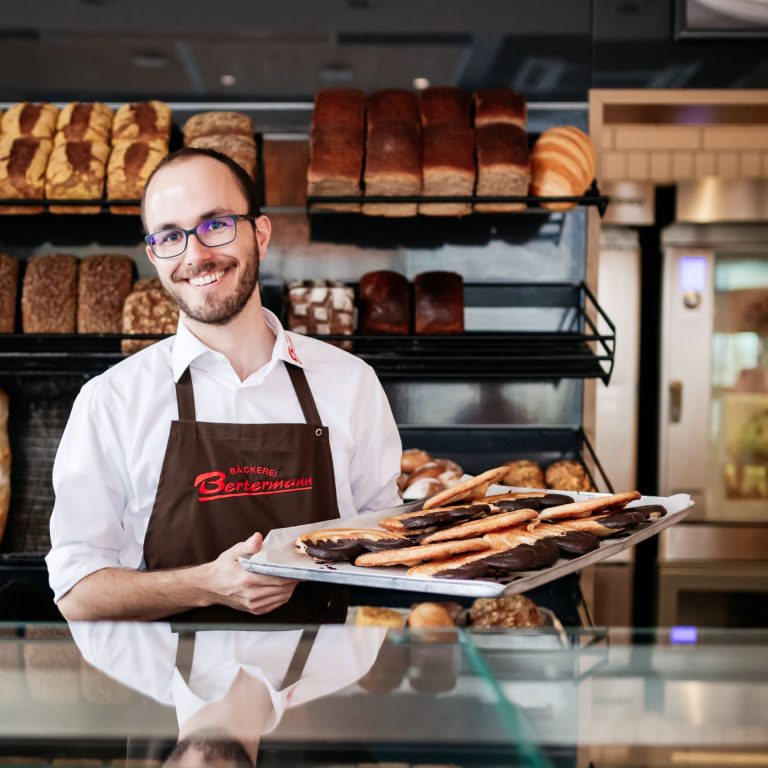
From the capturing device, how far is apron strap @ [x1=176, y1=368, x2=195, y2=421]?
5.32ft

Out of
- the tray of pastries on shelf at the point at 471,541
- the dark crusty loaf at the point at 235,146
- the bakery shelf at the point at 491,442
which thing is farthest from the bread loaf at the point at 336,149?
the tray of pastries on shelf at the point at 471,541

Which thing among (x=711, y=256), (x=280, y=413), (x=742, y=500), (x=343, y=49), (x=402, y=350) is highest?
(x=343, y=49)

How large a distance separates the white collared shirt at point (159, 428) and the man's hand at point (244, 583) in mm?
267

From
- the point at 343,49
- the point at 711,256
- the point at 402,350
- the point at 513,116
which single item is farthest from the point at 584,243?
the point at 711,256

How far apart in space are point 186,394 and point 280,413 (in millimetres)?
186

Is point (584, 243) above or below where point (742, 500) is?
above

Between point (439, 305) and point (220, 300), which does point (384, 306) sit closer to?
point (439, 305)

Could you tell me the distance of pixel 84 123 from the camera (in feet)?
8.41

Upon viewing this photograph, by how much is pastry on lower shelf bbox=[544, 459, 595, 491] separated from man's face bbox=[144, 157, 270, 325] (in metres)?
1.25

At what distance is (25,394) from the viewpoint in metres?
2.71

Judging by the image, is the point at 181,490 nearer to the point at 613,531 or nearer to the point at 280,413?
the point at 280,413

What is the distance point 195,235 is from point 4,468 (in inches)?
54.5

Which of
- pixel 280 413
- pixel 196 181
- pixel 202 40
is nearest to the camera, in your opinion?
pixel 196 181

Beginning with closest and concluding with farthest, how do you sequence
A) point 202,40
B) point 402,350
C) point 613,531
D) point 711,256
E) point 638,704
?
point 638,704
point 613,531
point 402,350
point 202,40
point 711,256
